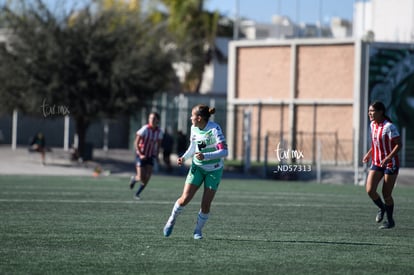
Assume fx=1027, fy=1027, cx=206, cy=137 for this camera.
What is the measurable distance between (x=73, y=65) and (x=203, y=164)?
101 feet

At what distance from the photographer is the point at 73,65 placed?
44.8 meters

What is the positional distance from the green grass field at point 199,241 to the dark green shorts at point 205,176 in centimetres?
81

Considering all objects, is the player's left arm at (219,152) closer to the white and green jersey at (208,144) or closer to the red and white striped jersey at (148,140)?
the white and green jersey at (208,144)

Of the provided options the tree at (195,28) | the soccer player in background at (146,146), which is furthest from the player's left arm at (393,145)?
the tree at (195,28)

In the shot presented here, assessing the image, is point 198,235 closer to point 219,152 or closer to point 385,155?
point 219,152

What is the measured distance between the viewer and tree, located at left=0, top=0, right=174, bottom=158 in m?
44.6

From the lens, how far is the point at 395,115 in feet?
161

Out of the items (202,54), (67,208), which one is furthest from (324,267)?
(202,54)

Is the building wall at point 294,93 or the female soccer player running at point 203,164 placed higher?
the building wall at point 294,93

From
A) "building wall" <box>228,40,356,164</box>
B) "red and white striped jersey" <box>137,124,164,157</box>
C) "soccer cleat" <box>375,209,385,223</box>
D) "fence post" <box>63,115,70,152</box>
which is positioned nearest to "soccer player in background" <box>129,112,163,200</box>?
"red and white striped jersey" <box>137,124,164,157</box>

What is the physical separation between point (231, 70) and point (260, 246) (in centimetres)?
3993

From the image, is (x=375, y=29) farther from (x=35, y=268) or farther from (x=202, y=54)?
(x=35, y=268)

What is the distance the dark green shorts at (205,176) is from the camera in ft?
48.6

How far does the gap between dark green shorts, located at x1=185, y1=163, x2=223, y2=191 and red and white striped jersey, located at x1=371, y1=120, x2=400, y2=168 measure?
3.76 metres
